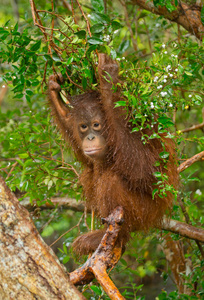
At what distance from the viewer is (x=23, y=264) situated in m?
1.81

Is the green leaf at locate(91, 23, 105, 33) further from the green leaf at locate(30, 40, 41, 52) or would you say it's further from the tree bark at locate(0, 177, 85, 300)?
the tree bark at locate(0, 177, 85, 300)

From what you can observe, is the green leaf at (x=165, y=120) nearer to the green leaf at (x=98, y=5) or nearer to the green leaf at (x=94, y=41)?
the green leaf at (x=94, y=41)

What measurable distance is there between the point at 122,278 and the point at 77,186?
2.55m

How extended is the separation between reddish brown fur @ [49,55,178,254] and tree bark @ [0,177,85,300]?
39.1 inches

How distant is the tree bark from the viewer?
1.80 metres

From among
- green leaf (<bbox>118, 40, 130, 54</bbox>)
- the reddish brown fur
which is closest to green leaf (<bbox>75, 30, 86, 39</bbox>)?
the reddish brown fur

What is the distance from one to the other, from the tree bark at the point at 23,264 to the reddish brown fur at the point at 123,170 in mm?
993

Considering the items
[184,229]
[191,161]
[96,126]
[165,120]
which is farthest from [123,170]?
[184,229]

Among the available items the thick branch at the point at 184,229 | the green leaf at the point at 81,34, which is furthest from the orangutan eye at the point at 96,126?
the thick branch at the point at 184,229

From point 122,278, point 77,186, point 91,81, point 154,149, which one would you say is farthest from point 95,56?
point 122,278

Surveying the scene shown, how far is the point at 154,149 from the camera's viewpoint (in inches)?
111

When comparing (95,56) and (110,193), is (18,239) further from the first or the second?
(95,56)

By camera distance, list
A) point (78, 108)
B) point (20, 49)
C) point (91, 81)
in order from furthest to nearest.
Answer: point (78, 108) → point (91, 81) → point (20, 49)

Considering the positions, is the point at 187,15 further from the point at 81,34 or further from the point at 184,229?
the point at 184,229
